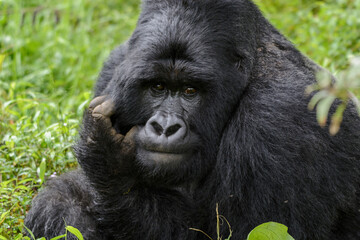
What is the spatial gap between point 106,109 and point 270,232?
1.48 m

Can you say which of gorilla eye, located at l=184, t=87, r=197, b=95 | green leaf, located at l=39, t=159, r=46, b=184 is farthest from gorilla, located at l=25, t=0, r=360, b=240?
green leaf, located at l=39, t=159, r=46, b=184

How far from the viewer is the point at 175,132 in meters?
3.92

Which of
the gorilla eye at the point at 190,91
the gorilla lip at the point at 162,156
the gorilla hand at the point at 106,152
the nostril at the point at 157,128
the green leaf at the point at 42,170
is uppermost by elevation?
the gorilla eye at the point at 190,91

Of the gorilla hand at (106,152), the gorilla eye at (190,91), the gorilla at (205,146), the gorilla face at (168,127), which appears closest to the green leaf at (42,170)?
the gorilla at (205,146)

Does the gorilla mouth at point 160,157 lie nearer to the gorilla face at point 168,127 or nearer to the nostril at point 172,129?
the gorilla face at point 168,127

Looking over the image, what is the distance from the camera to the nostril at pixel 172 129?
3.90 metres

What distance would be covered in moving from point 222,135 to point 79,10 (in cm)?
521

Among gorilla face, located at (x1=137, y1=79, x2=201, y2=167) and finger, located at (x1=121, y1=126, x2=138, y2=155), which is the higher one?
gorilla face, located at (x1=137, y1=79, x2=201, y2=167)

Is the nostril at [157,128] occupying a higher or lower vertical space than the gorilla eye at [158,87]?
lower

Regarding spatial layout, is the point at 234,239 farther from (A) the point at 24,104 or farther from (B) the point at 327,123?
(A) the point at 24,104

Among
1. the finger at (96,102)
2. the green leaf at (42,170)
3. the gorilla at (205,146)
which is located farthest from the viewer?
the green leaf at (42,170)

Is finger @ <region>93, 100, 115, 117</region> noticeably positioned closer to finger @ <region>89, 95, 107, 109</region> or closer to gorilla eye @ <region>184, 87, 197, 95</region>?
finger @ <region>89, 95, 107, 109</region>

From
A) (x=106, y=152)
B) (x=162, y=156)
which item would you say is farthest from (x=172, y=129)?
(x=106, y=152)

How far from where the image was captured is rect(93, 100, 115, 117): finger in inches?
164
